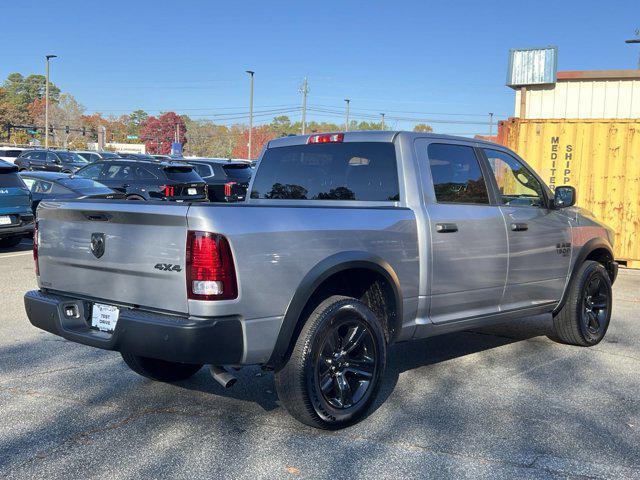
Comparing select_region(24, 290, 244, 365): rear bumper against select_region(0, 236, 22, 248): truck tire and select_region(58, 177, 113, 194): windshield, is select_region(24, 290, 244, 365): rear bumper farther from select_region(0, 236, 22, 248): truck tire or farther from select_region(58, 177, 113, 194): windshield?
select_region(58, 177, 113, 194): windshield

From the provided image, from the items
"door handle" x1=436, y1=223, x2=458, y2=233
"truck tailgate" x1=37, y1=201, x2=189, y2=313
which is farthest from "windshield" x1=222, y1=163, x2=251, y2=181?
"truck tailgate" x1=37, y1=201, x2=189, y2=313

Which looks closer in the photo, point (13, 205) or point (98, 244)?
point (98, 244)

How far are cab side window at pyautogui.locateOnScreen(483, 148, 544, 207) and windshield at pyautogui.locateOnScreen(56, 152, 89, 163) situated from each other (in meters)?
29.2

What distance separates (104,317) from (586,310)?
14.6 ft

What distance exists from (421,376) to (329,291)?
1441mm

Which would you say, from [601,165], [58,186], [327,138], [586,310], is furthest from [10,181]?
[601,165]

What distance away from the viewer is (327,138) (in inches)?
203

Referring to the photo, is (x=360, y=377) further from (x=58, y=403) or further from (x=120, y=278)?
(x=58, y=403)

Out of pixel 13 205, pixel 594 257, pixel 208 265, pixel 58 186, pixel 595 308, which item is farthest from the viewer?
pixel 58 186

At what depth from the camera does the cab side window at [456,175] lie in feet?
16.2

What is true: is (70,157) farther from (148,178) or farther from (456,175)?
(456,175)

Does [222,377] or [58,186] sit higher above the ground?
[58,186]

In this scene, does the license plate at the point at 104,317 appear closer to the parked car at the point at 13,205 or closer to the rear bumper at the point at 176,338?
the rear bumper at the point at 176,338

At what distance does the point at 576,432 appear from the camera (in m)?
4.21
